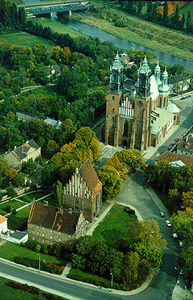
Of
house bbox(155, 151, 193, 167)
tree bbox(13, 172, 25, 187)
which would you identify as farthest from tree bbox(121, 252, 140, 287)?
tree bbox(13, 172, 25, 187)

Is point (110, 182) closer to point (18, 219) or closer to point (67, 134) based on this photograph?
point (18, 219)

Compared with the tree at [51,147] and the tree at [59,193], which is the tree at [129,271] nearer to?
the tree at [59,193]

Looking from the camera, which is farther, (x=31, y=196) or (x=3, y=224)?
(x=31, y=196)

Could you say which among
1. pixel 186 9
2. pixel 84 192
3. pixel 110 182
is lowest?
pixel 110 182

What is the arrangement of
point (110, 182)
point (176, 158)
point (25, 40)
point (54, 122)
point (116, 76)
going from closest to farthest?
point (110, 182) → point (176, 158) → point (116, 76) → point (54, 122) → point (25, 40)

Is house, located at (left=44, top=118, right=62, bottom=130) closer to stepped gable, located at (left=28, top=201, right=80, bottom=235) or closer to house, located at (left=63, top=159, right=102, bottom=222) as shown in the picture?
house, located at (left=63, top=159, right=102, bottom=222)

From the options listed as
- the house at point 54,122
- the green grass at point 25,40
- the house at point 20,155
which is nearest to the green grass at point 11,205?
the house at point 20,155

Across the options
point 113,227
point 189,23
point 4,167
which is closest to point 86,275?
point 113,227
